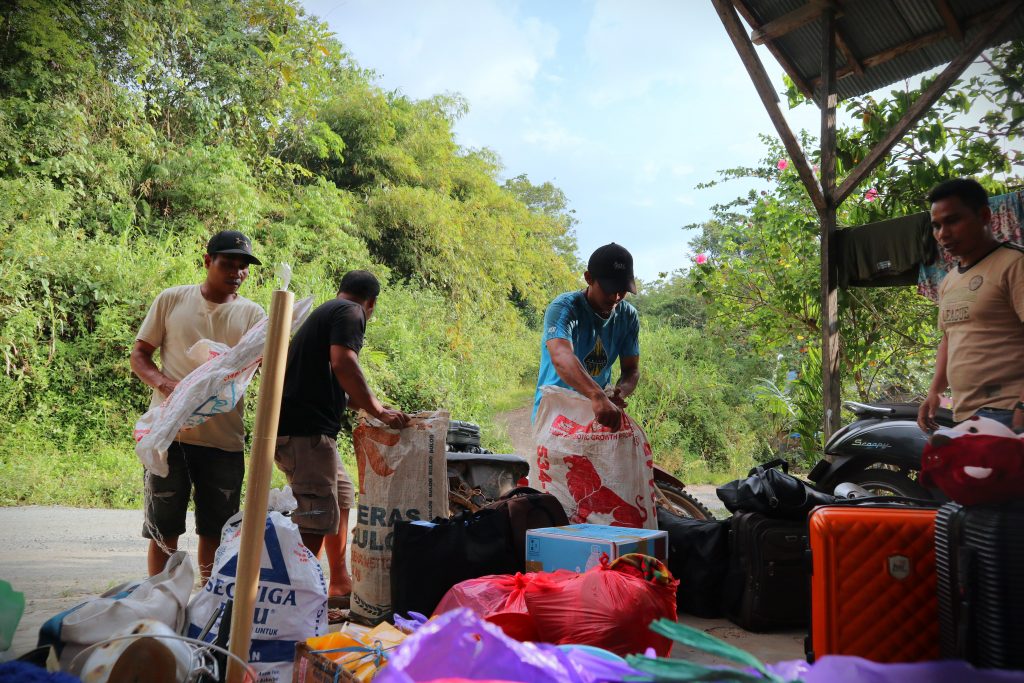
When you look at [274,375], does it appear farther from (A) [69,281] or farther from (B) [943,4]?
(A) [69,281]

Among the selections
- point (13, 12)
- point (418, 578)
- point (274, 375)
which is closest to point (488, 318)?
point (13, 12)

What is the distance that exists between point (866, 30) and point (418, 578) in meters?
5.17

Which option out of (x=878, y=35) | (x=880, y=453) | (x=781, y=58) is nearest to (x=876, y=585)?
(x=880, y=453)

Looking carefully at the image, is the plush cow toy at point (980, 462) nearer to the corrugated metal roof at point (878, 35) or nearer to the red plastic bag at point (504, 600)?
the red plastic bag at point (504, 600)

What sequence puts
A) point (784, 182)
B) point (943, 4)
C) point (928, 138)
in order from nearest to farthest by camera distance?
point (943, 4) < point (928, 138) < point (784, 182)

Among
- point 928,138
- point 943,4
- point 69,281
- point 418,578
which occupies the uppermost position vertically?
point 943,4

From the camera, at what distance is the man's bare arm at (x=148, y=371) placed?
3.11m

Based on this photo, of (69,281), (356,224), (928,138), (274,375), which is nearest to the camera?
(274,375)

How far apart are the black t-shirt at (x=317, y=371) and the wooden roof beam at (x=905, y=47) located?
181 inches

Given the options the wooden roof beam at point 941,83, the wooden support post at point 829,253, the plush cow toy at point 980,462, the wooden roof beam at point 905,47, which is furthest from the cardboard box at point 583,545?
the wooden roof beam at point 905,47

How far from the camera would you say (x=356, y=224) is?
13484mm

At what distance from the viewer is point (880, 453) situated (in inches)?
173

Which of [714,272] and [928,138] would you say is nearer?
[928,138]

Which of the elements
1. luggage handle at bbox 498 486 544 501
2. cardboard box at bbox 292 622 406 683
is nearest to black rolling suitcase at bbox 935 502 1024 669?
cardboard box at bbox 292 622 406 683
